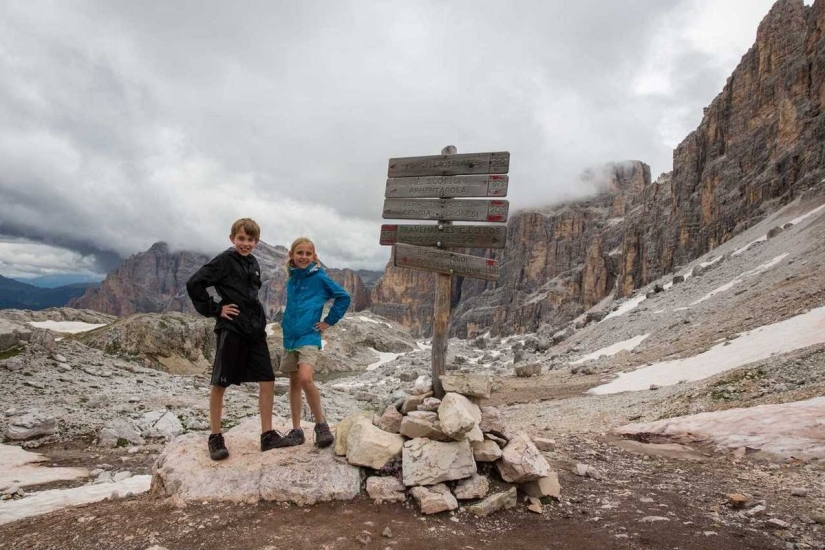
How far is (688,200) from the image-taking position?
3605 inches

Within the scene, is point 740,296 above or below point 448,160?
above

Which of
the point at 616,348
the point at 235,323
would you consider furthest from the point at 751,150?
the point at 235,323

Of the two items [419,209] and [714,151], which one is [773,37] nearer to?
[714,151]

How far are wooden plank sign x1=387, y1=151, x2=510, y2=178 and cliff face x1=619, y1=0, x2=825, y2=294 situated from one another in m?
69.0

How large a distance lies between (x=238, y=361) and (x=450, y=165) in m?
4.50

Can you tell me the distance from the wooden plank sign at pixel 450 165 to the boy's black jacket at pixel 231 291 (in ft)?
10.4

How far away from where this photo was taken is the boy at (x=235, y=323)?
5.60 m

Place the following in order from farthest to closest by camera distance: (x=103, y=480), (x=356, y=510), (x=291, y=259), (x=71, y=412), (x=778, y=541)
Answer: (x=71, y=412)
(x=103, y=480)
(x=291, y=259)
(x=356, y=510)
(x=778, y=541)

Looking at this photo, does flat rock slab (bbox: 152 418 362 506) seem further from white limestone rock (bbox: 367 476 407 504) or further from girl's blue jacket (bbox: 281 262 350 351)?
girl's blue jacket (bbox: 281 262 350 351)

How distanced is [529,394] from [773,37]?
104 metres

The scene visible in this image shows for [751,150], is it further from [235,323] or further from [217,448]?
[217,448]

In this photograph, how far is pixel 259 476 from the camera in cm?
521

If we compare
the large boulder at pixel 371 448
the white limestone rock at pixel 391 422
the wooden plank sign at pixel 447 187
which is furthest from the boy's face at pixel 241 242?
the white limestone rock at pixel 391 422

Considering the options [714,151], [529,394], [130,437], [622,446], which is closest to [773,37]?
[714,151]
